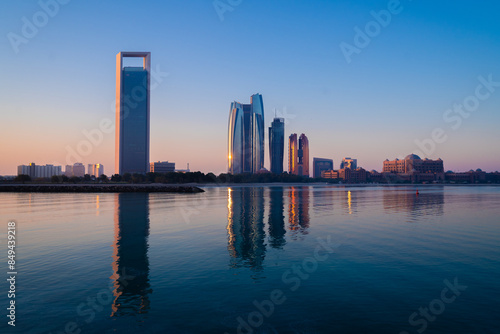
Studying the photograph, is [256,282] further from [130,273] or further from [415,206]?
[415,206]

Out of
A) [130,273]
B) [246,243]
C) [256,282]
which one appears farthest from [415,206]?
[130,273]

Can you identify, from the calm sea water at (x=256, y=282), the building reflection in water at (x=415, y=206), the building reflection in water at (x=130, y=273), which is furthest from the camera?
the building reflection in water at (x=415, y=206)

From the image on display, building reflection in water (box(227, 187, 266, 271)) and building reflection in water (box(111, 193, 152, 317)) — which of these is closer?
building reflection in water (box(111, 193, 152, 317))

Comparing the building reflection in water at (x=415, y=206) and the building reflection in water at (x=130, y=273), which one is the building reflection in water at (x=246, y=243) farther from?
the building reflection in water at (x=415, y=206)

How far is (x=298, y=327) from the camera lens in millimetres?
14781

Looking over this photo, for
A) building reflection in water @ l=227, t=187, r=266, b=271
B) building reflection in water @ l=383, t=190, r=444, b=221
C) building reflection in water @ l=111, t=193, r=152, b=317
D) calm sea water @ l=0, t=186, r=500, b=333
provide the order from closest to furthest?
1. calm sea water @ l=0, t=186, r=500, b=333
2. building reflection in water @ l=111, t=193, r=152, b=317
3. building reflection in water @ l=227, t=187, r=266, b=271
4. building reflection in water @ l=383, t=190, r=444, b=221

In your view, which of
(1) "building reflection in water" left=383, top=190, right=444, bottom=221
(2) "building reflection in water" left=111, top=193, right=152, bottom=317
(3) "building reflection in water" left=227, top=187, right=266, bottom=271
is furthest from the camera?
(1) "building reflection in water" left=383, top=190, right=444, bottom=221

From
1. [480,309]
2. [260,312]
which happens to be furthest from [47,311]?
[480,309]

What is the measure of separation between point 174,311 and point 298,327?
→ 6.40 m

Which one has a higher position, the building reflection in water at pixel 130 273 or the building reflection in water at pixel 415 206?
the building reflection in water at pixel 130 273

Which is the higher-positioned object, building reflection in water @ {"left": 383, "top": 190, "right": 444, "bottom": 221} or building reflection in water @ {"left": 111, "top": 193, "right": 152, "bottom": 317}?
building reflection in water @ {"left": 111, "top": 193, "right": 152, "bottom": 317}

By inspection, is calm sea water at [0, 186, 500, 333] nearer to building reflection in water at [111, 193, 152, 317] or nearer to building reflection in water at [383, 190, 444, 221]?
building reflection in water at [111, 193, 152, 317]

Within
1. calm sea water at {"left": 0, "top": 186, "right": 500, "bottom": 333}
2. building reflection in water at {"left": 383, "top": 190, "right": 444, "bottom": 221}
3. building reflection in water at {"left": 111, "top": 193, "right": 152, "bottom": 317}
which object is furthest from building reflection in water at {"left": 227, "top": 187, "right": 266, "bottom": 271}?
building reflection in water at {"left": 383, "top": 190, "right": 444, "bottom": 221}

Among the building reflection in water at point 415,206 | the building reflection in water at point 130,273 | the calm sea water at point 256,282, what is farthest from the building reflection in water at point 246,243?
the building reflection in water at point 415,206
